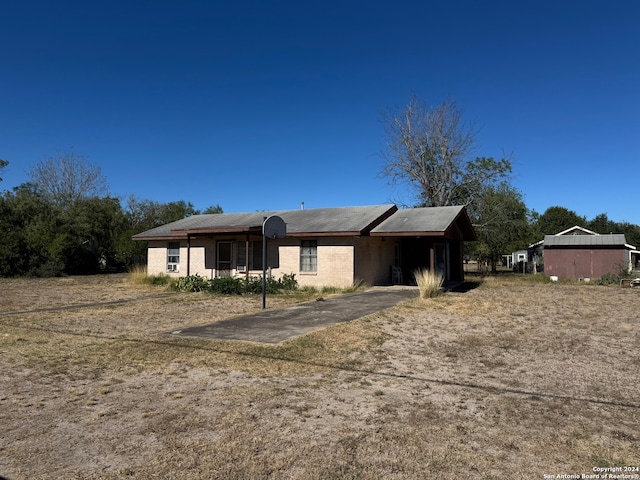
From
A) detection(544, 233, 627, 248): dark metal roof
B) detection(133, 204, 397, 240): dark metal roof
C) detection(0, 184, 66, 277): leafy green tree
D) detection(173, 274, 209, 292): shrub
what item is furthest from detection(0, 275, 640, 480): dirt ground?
detection(0, 184, 66, 277): leafy green tree

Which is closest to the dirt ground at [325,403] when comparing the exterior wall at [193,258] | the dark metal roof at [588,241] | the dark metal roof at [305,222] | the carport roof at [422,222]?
the carport roof at [422,222]

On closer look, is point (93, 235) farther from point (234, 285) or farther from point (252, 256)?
point (234, 285)

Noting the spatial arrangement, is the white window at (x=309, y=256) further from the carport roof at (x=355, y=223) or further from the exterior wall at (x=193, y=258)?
the exterior wall at (x=193, y=258)

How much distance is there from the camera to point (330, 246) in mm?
17781

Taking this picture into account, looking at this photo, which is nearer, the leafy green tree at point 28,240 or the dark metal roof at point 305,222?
the dark metal roof at point 305,222

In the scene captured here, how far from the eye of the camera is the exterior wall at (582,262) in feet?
81.4

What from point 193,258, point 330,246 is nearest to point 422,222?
point 330,246

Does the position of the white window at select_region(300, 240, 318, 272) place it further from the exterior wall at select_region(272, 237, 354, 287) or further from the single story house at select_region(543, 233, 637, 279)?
the single story house at select_region(543, 233, 637, 279)

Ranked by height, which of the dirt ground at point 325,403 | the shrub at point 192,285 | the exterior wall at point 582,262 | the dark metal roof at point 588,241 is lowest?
the dirt ground at point 325,403

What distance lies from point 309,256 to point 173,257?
8.18m

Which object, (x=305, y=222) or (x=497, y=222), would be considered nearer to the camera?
(x=305, y=222)

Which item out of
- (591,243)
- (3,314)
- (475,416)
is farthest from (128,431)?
(591,243)

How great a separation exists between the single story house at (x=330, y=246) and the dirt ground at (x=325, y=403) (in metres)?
8.47

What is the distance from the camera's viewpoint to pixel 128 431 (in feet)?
12.6
